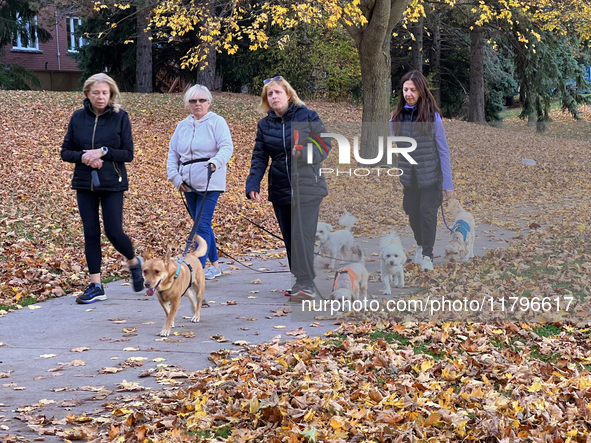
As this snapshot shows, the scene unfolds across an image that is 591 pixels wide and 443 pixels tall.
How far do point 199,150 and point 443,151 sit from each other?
2486 millimetres

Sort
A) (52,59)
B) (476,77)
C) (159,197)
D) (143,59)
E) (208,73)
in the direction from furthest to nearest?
(52,59), (476,77), (143,59), (208,73), (159,197)

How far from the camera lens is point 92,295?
7027mm

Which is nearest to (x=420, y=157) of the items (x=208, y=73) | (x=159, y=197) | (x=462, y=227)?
(x=462, y=227)

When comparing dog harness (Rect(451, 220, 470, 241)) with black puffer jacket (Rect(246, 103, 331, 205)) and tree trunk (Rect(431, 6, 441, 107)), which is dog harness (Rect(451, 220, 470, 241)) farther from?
tree trunk (Rect(431, 6, 441, 107))

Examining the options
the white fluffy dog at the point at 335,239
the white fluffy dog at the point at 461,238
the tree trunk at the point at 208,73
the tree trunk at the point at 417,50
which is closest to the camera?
the white fluffy dog at the point at 335,239

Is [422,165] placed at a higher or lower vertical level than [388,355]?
higher

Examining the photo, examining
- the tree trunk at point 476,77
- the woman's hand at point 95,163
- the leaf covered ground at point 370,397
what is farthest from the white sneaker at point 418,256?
the tree trunk at point 476,77

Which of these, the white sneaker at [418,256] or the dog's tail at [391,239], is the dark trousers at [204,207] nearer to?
the dog's tail at [391,239]

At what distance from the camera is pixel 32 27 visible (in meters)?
26.2

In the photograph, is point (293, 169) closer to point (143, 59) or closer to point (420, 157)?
point (420, 157)

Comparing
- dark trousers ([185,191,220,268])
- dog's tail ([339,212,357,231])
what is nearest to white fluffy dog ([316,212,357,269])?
dog's tail ([339,212,357,231])

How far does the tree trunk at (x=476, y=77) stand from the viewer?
95.3 ft

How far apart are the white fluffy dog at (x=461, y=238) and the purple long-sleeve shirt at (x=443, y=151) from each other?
10.7 inches

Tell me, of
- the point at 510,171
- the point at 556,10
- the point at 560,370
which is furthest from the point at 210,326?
the point at 556,10
